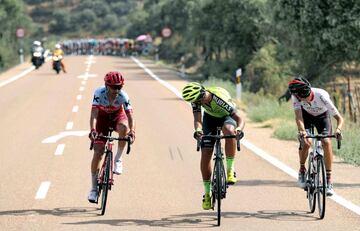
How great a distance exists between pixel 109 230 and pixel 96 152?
1.52 m

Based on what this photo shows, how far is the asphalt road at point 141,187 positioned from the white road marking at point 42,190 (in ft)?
0.05

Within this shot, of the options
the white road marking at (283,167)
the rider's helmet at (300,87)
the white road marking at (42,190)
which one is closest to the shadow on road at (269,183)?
the white road marking at (283,167)

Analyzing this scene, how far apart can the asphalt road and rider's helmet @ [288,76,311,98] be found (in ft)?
4.73

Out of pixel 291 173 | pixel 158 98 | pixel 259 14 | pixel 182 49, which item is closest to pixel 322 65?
pixel 158 98

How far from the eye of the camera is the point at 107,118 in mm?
9992

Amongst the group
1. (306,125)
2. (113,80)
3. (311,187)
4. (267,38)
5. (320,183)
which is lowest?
(311,187)

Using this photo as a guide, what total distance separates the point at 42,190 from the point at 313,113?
4.06 metres

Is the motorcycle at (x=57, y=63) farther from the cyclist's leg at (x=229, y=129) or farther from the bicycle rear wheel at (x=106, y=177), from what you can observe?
the cyclist's leg at (x=229, y=129)

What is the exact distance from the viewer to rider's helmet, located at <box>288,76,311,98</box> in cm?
934

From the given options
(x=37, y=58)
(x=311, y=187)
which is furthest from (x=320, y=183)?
(x=37, y=58)

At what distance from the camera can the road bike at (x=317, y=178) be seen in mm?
9031

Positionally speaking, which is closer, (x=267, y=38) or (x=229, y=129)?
(x=229, y=129)

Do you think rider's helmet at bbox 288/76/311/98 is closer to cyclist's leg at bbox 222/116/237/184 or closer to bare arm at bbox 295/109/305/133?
bare arm at bbox 295/109/305/133

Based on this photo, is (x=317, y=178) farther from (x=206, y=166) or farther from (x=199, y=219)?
(x=199, y=219)
